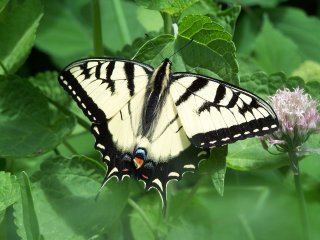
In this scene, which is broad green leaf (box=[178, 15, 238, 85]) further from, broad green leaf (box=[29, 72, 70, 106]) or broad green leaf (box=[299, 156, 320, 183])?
broad green leaf (box=[29, 72, 70, 106])

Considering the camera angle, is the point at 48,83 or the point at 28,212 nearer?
the point at 28,212

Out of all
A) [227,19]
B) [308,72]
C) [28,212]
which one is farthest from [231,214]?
[308,72]

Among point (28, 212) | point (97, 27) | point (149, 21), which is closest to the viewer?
point (28, 212)

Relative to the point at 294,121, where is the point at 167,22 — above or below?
above

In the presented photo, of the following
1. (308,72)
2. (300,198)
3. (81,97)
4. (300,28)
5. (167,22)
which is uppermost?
(167,22)

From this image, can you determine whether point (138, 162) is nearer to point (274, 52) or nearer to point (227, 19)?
point (227, 19)

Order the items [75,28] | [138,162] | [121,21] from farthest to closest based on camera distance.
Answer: [75,28] < [121,21] < [138,162]

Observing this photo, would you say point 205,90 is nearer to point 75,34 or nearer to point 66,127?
point 66,127

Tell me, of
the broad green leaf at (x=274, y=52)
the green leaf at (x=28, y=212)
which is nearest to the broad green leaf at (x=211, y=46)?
the green leaf at (x=28, y=212)
